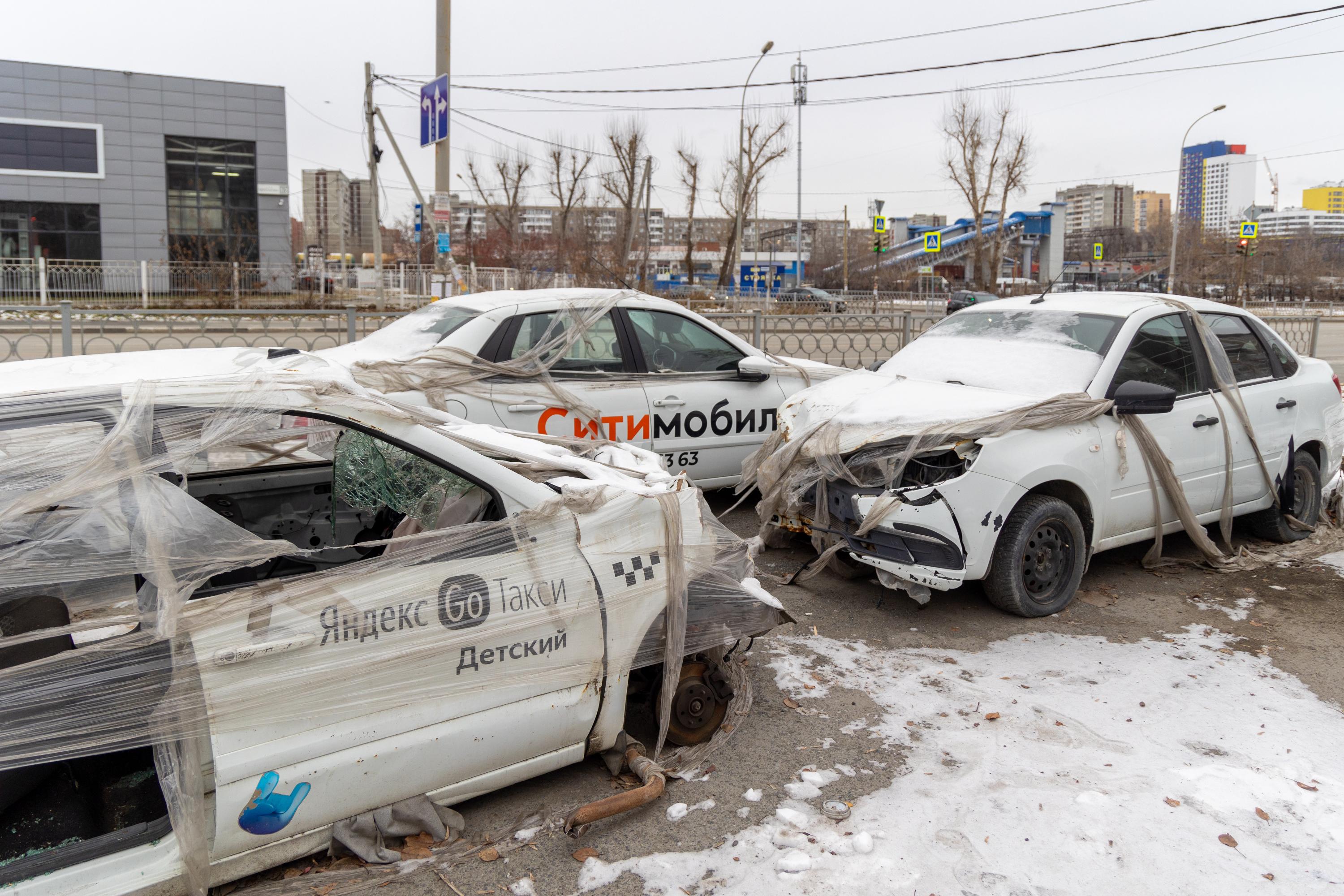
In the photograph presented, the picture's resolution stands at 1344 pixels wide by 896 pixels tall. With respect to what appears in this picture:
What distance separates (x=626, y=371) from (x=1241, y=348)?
4051 mm

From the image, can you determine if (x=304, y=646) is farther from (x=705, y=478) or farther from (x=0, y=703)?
(x=705, y=478)

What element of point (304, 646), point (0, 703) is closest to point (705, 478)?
point (304, 646)

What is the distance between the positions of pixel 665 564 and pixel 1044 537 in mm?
2613


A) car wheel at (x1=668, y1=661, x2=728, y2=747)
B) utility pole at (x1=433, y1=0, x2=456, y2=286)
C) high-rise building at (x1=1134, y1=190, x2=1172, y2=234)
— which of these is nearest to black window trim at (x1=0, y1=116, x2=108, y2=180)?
utility pole at (x1=433, y1=0, x2=456, y2=286)

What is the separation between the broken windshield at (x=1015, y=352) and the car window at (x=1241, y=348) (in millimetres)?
977

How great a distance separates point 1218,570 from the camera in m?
6.07

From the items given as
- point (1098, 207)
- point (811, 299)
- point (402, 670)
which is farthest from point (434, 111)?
point (1098, 207)

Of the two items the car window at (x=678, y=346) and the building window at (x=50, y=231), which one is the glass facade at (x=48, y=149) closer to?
the building window at (x=50, y=231)

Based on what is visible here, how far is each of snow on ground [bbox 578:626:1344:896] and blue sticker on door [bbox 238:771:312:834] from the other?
899 mm

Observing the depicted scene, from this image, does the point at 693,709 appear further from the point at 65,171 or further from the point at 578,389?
the point at 65,171

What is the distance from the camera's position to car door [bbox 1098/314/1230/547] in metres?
5.35

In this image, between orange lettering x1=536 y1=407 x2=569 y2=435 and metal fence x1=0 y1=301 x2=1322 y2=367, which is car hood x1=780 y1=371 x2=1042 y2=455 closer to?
orange lettering x1=536 y1=407 x2=569 y2=435

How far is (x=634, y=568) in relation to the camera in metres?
3.33

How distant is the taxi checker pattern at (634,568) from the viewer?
3.28 metres
